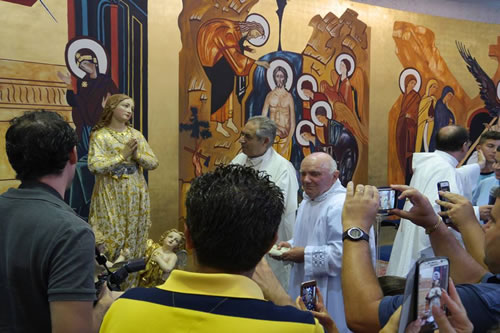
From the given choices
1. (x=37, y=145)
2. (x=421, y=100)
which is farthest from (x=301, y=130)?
(x=37, y=145)

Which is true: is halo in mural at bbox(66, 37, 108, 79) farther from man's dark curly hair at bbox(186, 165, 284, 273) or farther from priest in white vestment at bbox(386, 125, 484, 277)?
man's dark curly hair at bbox(186, 165, 284, 273)

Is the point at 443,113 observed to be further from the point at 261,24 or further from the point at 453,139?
the point at 453,139

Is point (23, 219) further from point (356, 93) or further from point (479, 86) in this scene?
point (479, 86)

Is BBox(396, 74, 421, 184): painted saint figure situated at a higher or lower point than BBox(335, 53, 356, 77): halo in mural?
lower

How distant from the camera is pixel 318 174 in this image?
3.94 meters

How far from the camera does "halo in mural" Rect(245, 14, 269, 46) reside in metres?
7.79

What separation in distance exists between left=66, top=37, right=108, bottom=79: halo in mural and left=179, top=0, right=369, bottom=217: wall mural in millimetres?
1149

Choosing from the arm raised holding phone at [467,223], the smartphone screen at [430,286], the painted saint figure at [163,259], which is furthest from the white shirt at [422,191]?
the smartphone screen at [430,286]

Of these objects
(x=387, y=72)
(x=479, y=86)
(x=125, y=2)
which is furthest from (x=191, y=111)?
(x=479, y=86)

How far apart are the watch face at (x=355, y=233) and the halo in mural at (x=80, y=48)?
5338 mm

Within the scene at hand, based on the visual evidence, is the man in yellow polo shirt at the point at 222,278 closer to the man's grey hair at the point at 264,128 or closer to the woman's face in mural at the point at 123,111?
the man's grey hair at the point at 264,128

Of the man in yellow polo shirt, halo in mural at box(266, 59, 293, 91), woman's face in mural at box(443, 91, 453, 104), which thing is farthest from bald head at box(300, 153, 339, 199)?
woman's face in mural at box(443, 91, 453, 104)

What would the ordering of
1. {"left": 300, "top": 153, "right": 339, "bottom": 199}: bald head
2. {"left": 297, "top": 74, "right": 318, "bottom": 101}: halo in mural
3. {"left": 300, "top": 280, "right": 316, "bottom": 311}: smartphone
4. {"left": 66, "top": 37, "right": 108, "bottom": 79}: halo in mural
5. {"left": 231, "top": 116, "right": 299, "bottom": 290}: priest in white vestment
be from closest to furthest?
{"left": 300, "top": 280, "right": 316, "bottom": 311}: smartphone → {"left": 300, "top": 153, "right": 339, "bottom": 199}: bald head → {"left": 231, "top": 116, "right": 299, "bottom": 290}: priest in white vestment → {"left": 66, "top": 37, "right": 108, "bottom": 79}: halo in mural → {"left": 297, "top": 74, "right": 318, "bottom": 101}: halo in mural

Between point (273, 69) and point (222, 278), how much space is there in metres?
7.11
